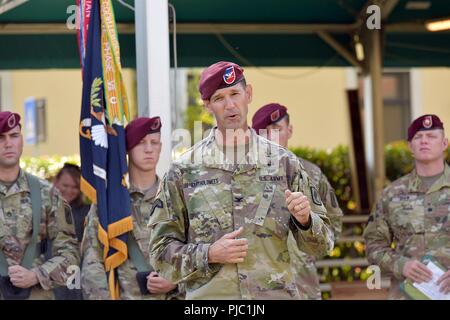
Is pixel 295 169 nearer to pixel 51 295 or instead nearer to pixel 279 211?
pixel 279 211

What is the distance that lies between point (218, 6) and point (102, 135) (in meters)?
3.13

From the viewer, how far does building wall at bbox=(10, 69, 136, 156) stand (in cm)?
1462

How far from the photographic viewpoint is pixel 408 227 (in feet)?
16.2

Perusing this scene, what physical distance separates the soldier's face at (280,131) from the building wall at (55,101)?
31.2 ft

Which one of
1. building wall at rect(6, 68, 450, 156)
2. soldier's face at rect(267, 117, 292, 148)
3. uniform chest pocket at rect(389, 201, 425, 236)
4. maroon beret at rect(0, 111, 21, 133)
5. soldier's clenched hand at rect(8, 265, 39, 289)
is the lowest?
soldier's clenched hand at rect(8, 265, 39, 289)

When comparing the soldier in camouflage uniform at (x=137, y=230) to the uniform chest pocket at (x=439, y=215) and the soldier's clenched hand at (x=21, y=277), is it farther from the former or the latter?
the uniform chest pocket at (x=439, y=215)

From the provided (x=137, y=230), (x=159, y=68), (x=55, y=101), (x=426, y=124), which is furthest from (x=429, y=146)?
(x=55, y=101)

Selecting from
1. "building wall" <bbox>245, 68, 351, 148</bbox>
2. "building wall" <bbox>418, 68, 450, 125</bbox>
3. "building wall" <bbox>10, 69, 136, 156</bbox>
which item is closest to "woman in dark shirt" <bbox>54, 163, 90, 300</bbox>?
"building wall" <bbox>245, 68, 351, 148</bbox>

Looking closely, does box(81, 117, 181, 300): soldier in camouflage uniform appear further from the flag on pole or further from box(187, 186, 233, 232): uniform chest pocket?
box(187, 186, 233, 232): uniform chest pocket

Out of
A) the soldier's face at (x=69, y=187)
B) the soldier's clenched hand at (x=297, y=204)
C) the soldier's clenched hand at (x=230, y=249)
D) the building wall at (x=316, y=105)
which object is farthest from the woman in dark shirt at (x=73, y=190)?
the building wall at (x=316, y=105)

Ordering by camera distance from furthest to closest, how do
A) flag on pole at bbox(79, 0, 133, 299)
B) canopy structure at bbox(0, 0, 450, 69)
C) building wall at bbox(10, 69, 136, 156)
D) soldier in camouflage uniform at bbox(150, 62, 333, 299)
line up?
building wall at bbox(10, 69, 136, 156) → canopy structure at bbox(0, 0, 450, 69) → flag on pole at bbox(79, 0, 133, 299) → soldier in camouflage uniform at bbox(150, 62, 333, 299)

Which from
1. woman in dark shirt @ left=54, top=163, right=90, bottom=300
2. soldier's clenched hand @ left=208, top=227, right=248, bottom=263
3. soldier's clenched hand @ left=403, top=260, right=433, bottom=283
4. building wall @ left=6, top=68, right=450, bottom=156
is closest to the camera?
soldier's clenched hand @ left=208, top=227, right=248, bottom=263

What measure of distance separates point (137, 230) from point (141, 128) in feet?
1.70

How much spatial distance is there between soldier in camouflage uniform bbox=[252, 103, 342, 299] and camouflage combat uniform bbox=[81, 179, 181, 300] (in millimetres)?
803
